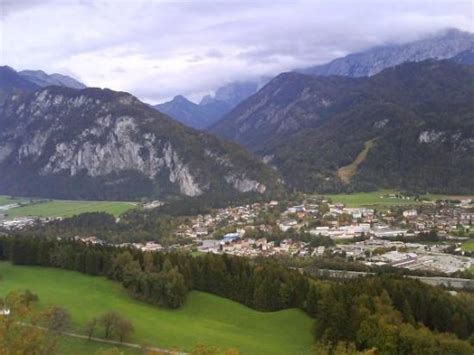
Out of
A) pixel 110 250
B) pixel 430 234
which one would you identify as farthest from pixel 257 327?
pixel 430 234

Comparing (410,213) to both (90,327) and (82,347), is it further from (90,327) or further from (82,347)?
(82,347)

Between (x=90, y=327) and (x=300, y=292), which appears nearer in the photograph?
(x=90, y=327)

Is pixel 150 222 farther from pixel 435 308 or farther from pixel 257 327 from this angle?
pixel 435 308

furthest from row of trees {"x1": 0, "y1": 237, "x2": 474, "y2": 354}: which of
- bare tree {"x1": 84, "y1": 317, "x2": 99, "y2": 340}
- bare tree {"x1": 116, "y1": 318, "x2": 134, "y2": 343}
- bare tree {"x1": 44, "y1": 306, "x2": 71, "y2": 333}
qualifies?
bare tree {"x1": 44, "y1": 306, "x2": 71, "y2": 333}

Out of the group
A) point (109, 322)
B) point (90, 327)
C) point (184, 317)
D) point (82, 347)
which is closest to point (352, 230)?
point (184, 317)

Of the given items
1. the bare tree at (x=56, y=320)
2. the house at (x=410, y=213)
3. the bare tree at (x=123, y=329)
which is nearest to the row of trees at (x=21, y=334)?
the bare tree at (x=56, y=320)

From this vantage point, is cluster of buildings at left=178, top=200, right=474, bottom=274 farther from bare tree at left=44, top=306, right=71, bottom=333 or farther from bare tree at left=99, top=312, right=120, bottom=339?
bare tree at left=44, top=306, right=71, bottom=333
